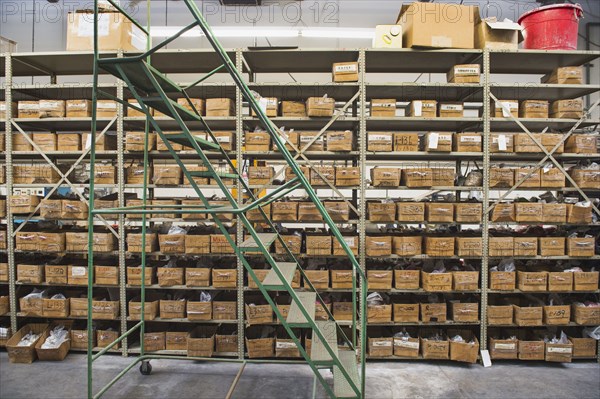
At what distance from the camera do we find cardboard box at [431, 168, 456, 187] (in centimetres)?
355

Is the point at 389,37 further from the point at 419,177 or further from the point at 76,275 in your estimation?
the point at 76,275

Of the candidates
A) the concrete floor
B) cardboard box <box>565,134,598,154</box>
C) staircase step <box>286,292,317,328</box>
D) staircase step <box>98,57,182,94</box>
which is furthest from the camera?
cardboard box <box>565,134,598,154</box>

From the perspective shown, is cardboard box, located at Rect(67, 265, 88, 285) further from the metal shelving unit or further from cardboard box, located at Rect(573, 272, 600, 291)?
cardboard box, located at Rect(573, 272, 600, 291)

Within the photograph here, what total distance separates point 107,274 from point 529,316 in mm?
4481

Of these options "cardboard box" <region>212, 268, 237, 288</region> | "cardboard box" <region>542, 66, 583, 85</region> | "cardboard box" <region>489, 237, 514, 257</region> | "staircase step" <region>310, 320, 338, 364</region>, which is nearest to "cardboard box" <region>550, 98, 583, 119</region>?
"cardboard box" <region>542, 66, 583, 85</region>

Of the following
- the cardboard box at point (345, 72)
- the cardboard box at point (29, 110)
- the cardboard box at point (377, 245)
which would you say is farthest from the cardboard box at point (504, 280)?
the cardboard box at point (29, 110)

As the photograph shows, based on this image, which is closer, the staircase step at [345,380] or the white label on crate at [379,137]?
the staircase step at [345,380]

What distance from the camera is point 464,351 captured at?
138 inches

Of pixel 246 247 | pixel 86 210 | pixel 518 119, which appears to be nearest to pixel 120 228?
pixel 86 210

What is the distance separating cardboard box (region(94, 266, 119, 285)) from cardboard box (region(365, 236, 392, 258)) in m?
2.70

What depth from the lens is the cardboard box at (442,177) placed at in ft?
11.6

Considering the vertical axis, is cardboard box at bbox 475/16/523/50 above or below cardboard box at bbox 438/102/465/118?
above

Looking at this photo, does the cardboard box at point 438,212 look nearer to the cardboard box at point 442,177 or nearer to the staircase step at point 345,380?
the cardboard box at point 442,177

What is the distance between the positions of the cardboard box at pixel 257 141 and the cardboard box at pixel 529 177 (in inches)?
103
